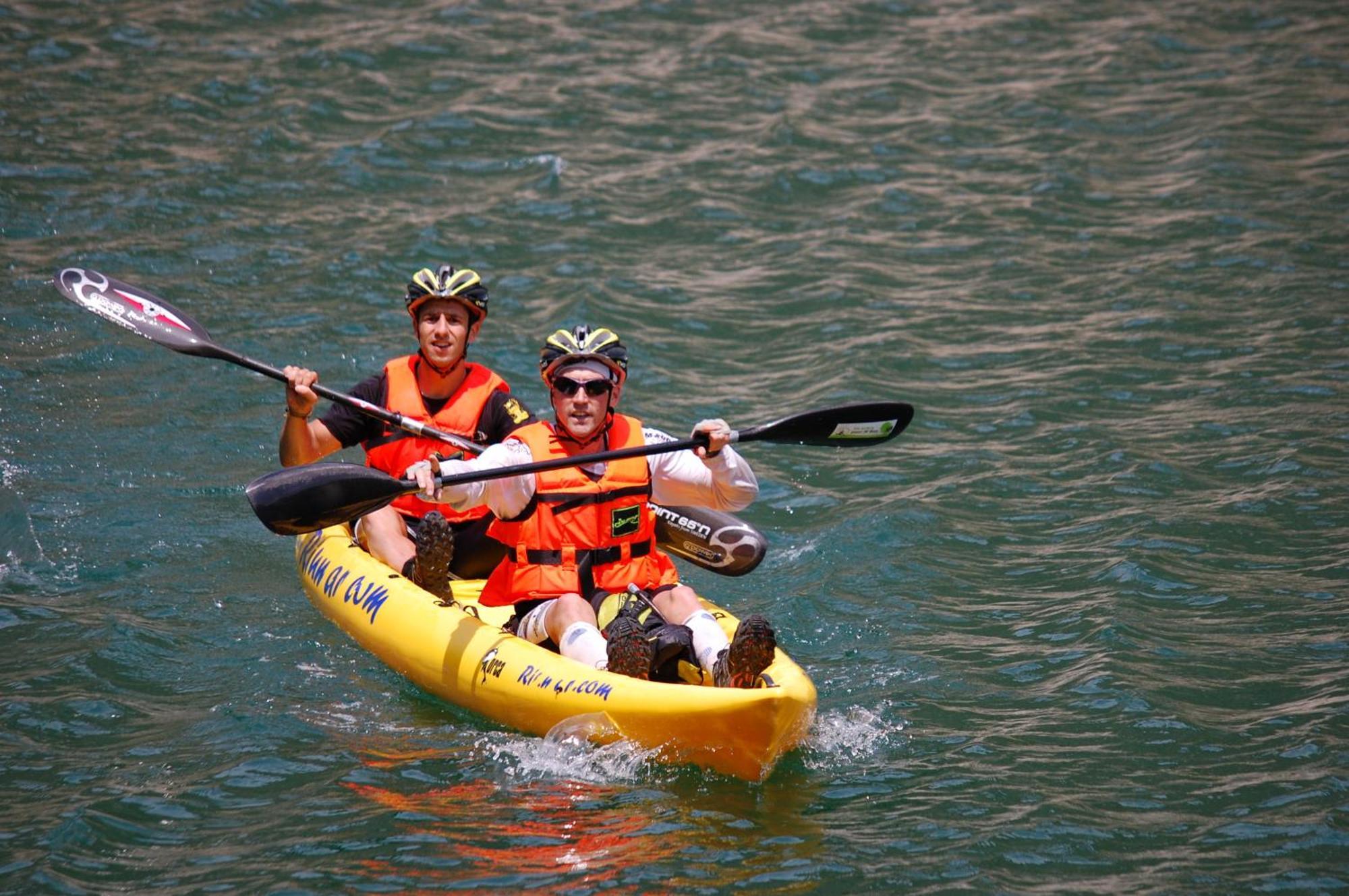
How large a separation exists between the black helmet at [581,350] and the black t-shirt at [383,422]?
4.21 ft

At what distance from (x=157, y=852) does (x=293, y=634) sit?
1924 mm

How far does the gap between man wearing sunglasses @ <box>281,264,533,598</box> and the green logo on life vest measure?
1123 mm

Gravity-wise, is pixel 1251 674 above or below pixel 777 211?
below

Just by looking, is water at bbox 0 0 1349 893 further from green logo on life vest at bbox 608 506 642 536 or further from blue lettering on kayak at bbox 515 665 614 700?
green logo on life vest at bbox 608 506 642 536

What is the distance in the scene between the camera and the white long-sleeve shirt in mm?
5668

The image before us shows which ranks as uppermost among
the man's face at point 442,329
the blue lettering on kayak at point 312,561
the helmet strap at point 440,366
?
the man's face at point 442,329

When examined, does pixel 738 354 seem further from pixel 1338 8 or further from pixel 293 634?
pixel 1338 8

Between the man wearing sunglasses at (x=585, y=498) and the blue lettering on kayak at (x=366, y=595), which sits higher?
the man wearing sunglasses at (x=585, y=498)

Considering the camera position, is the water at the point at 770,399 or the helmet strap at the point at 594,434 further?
the helmet strap at the point at 594,434

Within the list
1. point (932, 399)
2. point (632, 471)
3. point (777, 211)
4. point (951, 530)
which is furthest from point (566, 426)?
point (777, 211)

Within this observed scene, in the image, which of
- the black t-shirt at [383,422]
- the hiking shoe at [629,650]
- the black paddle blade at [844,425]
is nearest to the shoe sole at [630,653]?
the hiking shoe at [629,650]

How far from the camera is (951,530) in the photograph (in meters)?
7.66

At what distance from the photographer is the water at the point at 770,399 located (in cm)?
505

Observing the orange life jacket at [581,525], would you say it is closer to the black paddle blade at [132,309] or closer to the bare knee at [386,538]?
the bare knee at [386,538]
